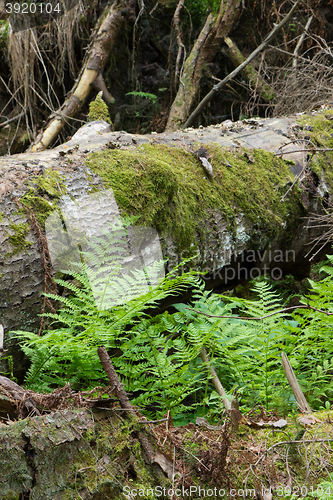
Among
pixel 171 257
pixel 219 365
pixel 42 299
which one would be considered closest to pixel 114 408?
pixel 42 299

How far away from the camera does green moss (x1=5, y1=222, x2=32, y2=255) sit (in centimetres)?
204

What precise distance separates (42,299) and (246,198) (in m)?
1.94

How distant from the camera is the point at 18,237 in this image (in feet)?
6.80

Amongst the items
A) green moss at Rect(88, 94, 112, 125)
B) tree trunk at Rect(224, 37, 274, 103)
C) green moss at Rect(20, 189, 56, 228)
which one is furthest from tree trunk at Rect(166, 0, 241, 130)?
green moss at Rect(20, 189, 56, 228)

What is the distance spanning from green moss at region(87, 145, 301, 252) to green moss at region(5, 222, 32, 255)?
658 mm

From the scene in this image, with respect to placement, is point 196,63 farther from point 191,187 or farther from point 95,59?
point 191,187

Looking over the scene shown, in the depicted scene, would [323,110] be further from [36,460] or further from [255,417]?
[36,460]

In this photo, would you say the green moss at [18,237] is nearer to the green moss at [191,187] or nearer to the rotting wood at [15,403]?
the green moss at [191,187]

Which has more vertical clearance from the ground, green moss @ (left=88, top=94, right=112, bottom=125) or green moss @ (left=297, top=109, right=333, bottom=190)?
green moss @ (left=88, top=94, right=112, bottom=125)

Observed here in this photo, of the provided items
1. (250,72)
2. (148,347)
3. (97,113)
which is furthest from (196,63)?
(148,347)

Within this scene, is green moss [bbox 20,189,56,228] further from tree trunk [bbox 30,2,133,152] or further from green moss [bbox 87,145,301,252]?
tree trunk [bbox 30,2,133,152]

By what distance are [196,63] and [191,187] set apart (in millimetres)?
4443

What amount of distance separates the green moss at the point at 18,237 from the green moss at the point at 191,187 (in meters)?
0.66

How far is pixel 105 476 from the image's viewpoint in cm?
121
